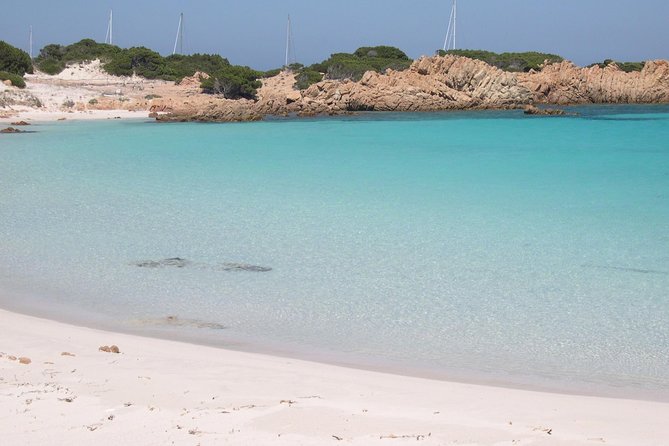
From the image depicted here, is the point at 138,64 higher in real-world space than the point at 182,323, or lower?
higher

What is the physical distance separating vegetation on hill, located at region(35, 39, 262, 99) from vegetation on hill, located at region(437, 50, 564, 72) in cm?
2518

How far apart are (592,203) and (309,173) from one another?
7.21 metres

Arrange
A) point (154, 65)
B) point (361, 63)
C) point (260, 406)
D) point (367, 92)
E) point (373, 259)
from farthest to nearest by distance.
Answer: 1. point (361, 63)
2. point (154, 65)
3. point (367, 92)
4. point (373, 259)
5. point (260, 406)

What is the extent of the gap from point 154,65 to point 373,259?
55884 mm

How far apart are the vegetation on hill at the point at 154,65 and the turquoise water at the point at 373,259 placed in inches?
1232

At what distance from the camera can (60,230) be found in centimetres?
1094

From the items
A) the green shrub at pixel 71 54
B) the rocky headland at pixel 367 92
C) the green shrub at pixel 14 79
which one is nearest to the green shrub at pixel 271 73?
the rocky headland at pixel 367 92

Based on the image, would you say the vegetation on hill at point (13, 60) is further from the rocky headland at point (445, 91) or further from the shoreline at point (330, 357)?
the shoreline at point (330, 357)

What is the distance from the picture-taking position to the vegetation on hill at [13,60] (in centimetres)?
4984

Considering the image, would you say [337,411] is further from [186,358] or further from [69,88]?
[69,88]

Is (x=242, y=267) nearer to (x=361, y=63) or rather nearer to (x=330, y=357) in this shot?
(x=330, y=357)

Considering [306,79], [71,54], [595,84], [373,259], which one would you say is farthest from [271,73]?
[373,259]

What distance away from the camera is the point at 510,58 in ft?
258

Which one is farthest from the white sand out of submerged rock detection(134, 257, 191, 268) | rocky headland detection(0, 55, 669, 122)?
rocky headland detection(0, 55, 669, 122)
